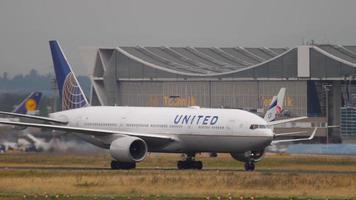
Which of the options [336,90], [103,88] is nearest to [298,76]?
[336,90]

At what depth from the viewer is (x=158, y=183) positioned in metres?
55.2

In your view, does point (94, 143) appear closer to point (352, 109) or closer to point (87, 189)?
point (87, 189)

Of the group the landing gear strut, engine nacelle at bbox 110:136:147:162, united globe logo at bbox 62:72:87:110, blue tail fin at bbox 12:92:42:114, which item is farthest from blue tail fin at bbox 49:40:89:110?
blue tail fin at bbox 12:92:42:114

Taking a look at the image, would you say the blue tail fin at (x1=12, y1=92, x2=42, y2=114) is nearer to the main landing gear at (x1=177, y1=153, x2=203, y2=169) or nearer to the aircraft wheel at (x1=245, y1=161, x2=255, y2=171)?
the main landing gear at (x1=177, y1=153, x2=203, y2=169)

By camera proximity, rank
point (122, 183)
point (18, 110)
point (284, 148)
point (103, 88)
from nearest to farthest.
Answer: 1. point (122, 183)
2. point (284, 148)
3. point (18, 110)
4. point (103, 88)

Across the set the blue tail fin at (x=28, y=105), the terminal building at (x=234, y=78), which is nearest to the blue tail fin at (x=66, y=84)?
the blue tail fin at (x=28, y=105)

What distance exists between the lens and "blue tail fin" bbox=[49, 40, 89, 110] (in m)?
85.4

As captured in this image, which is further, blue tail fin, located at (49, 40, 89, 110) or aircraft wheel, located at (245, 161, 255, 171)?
blue tail fin, located at (49, 40, 89, 110)

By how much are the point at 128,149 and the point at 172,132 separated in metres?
4.42

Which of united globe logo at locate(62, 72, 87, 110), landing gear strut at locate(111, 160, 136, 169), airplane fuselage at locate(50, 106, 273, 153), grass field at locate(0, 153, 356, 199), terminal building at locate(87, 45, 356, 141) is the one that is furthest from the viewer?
terminal building at locate(87, 45, 356, 141)

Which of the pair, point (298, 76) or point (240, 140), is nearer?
point (240, 140)

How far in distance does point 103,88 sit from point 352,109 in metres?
47.1

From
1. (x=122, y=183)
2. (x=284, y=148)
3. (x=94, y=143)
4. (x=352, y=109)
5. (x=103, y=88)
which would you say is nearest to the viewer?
(x=122, y=183)

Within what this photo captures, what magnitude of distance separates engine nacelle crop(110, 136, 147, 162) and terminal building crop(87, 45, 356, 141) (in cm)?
7155
